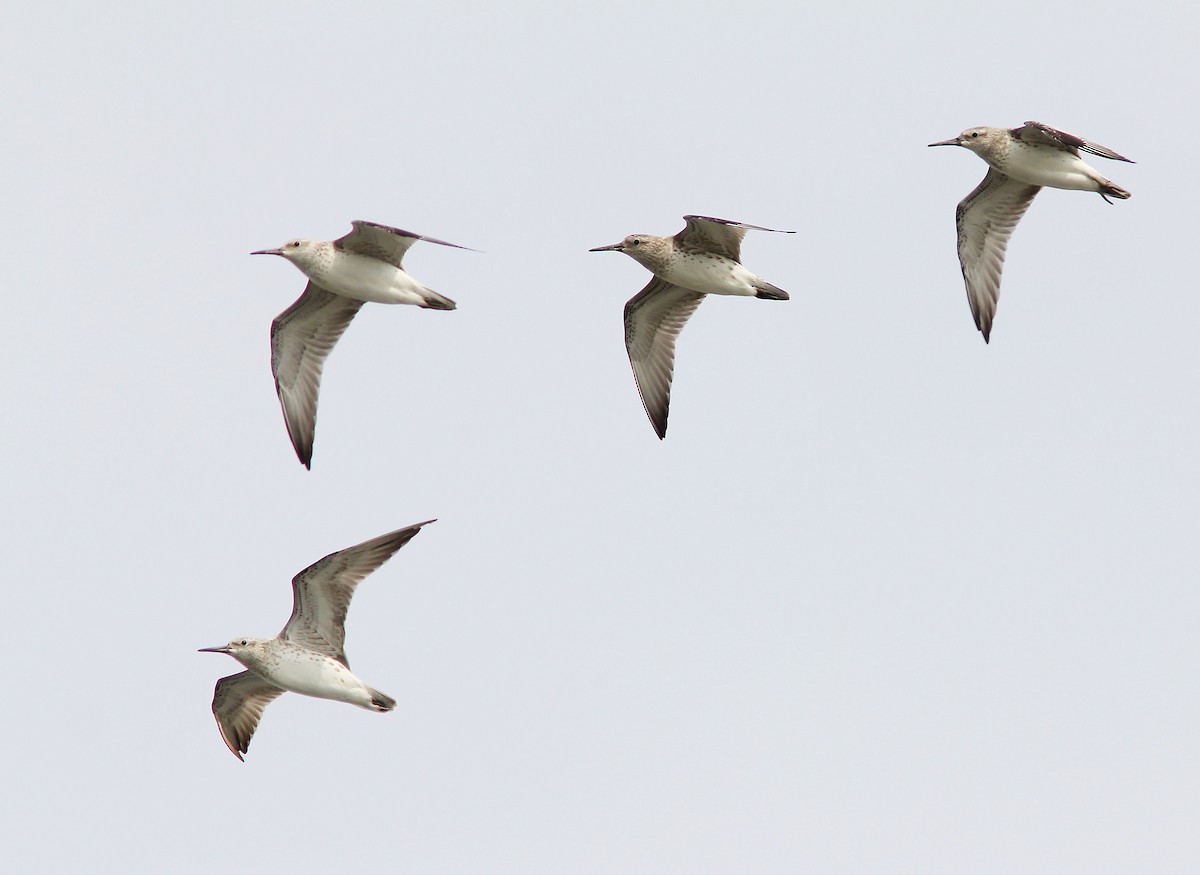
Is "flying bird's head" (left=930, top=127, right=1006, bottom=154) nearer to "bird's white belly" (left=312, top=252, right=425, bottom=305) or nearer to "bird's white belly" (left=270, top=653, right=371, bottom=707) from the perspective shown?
"bird's white belly" (left=312, top=252, right=425, bottom=305)

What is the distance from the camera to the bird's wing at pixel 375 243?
66.7 feet

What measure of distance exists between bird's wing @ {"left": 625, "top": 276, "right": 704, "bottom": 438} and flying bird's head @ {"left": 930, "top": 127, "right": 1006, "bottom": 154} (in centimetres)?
352

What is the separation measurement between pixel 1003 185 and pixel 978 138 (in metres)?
1.21

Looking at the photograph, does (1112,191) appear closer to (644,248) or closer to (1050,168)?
(1050,168)

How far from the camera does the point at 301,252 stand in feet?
68.3

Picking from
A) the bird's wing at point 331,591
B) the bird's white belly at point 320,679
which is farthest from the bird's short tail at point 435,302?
the bird's white belly at point 320,679

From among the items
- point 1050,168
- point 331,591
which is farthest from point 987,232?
point 331,591

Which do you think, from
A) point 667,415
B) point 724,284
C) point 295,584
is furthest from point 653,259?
point 295,584

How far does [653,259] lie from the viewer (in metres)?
21.8

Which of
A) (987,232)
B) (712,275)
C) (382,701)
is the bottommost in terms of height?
(382,701)

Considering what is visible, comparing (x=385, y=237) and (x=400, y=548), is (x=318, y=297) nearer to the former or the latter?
(x=385, y=237)

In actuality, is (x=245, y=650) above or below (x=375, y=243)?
below

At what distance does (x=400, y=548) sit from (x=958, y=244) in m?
8.48

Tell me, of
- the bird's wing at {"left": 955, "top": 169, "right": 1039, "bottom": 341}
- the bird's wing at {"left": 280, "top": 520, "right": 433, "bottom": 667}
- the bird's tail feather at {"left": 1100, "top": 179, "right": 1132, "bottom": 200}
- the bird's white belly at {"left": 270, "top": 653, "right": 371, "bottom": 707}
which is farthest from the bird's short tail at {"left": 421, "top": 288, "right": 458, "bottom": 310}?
the bird's tail feather at {"left": 1100, "top": 179, "right": 1132, "bottom": 200}
